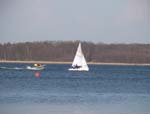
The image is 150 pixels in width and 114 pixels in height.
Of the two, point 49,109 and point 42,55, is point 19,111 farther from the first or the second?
point 42,55

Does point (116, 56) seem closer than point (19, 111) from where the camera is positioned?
No

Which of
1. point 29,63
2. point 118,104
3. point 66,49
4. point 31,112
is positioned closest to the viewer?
point 31,112

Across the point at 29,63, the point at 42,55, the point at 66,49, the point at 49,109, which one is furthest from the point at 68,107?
the point at 29,63

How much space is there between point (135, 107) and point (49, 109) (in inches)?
111

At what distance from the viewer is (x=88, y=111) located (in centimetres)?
1816

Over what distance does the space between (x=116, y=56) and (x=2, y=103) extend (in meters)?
45.8

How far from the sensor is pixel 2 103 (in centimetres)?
2048

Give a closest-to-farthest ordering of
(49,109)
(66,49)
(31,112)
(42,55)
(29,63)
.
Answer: (31,112) < (49,109) < (66,49) < (42,55) < (29,63)

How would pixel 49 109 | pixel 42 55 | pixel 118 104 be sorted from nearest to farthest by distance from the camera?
pixel 49 109 < pixel 118 104 < pixel 42 55

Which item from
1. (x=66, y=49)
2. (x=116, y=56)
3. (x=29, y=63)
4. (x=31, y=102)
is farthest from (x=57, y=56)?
(x=31, y=102)

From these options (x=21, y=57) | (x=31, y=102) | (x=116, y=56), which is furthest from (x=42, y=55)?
(x=31, y=102)

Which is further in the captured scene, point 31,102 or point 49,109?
point 31,102

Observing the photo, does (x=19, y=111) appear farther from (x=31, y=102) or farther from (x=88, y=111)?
(x=31, y=102)

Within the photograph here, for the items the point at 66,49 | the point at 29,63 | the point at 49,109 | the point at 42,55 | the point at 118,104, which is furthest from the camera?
the point at 29,63
